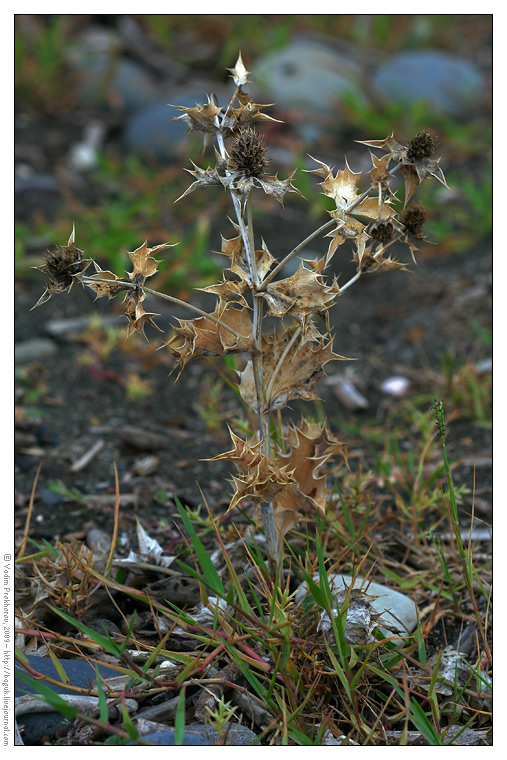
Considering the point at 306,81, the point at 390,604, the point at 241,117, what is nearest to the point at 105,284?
the point at 241,117

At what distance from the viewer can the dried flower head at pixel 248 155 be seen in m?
1.49

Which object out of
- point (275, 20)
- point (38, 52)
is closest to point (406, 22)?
point (275, 20)

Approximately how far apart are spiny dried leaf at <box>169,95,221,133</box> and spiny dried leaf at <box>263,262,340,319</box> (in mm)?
413

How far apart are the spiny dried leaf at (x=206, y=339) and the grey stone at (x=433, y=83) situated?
14.6ft

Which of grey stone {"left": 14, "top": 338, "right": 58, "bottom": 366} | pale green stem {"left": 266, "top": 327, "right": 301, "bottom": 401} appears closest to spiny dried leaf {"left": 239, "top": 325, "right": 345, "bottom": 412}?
pale green stem {"left": 266, "top": 327, "right": 301, "bottom": 401}

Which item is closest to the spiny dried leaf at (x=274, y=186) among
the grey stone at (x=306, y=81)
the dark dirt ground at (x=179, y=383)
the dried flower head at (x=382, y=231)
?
the dried flower head at (x=382, y=231)

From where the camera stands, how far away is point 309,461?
1.82m

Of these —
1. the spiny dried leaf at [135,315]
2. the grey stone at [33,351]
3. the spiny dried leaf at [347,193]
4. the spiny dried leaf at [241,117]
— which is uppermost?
the spiny dried leaf at [241,117]

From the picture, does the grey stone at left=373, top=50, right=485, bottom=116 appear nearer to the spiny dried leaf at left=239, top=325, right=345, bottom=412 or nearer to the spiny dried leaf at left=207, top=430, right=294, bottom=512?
the spiny dried leaf at left=239, top=325, right=345, bottom=412

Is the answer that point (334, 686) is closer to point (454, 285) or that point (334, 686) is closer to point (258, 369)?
point (258, 369)

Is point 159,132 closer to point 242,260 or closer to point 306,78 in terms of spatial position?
point 306,78

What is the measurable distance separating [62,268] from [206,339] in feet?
1.18

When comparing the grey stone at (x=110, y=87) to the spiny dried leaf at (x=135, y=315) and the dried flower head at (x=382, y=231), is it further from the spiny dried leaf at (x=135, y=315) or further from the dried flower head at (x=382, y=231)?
the spiny dried leaf at (x=135, y=315)

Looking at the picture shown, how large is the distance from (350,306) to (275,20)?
3.97 m
